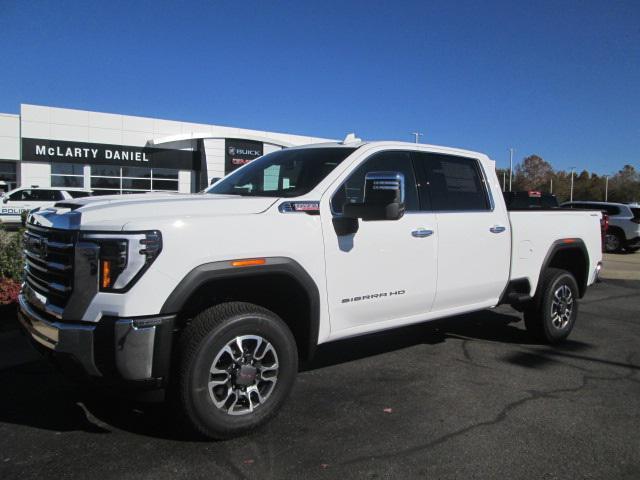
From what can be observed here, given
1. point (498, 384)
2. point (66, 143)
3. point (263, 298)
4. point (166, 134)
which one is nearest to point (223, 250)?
point (263, 298)

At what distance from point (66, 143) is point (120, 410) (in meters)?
26.4

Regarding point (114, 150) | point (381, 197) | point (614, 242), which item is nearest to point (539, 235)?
point (381, 197)

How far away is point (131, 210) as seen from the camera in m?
3.14

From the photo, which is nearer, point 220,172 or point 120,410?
point 120,410

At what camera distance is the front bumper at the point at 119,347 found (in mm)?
2908

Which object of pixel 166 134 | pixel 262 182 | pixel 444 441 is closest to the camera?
pixel 444 441

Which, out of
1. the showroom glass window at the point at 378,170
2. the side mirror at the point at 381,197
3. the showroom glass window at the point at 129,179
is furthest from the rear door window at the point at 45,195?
the side mirror at the point at 381,197

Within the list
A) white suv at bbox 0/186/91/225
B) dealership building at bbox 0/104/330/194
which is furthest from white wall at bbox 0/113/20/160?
white suv at bbox 0/186/91/225

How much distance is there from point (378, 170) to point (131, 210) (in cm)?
203

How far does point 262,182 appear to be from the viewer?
448cm

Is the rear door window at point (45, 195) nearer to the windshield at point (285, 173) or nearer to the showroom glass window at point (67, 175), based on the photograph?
the showroom glass window at point (67, 175)

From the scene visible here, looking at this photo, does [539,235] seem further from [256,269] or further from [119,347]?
[119,347]

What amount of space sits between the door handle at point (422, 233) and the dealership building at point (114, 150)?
22687mm

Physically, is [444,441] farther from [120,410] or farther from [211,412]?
[120,410]
